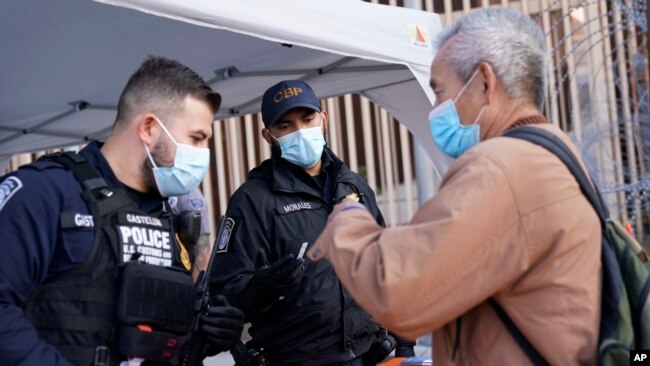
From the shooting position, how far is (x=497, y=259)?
5.97ft

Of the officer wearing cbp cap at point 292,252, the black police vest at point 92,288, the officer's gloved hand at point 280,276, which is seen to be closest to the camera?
the black police vest at point 92,288

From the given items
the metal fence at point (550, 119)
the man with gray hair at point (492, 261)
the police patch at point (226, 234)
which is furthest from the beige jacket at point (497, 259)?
the metal fence at point (550, 119)

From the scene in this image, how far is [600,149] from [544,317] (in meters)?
5.68

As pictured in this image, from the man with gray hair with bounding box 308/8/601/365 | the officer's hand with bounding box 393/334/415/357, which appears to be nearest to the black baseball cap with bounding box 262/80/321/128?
the officer's hand with bounding box 393/334/415/357

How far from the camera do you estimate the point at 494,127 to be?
81.4 inches

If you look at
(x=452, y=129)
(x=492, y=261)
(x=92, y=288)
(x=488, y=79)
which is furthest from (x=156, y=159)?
(x=492, y=261)

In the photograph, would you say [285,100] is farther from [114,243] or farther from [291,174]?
[114,243]

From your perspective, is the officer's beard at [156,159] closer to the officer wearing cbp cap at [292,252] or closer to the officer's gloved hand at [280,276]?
the officer's gloved hand at [280,276]

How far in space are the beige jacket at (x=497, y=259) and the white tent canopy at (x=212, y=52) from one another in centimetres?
131

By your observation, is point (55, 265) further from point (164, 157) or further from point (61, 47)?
point (61, 47)

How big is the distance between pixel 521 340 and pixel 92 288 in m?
1.10

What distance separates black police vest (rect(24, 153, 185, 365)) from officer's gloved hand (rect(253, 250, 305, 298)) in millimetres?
712

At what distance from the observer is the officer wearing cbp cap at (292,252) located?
10.9 feet

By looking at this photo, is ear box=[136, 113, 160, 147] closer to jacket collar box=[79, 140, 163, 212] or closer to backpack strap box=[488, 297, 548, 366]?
jacket collar box=[79, 140, 163, 212]
